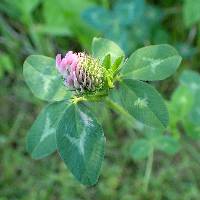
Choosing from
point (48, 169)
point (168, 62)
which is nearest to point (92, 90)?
point (168, 62)

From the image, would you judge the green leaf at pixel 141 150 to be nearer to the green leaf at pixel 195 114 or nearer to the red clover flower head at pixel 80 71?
the green leaf at pixel 195 114

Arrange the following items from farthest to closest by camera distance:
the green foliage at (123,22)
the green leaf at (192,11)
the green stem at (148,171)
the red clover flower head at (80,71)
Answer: the green foliage at (123,22)
the green leaf at (192,11)
the green stem at (148,171)
the red clover flower head at (80,71)

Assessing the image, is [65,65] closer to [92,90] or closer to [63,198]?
[92,90]

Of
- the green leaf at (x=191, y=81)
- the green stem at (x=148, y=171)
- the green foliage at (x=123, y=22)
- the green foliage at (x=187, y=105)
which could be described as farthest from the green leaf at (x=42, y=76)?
the green foliage at (x=123, y=22)

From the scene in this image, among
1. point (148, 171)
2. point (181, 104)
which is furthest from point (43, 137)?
point (148, 171)

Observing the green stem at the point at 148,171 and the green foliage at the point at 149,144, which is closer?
the green foliage at the point at 149,144

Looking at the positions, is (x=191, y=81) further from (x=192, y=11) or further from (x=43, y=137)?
(x=43, y=137)
